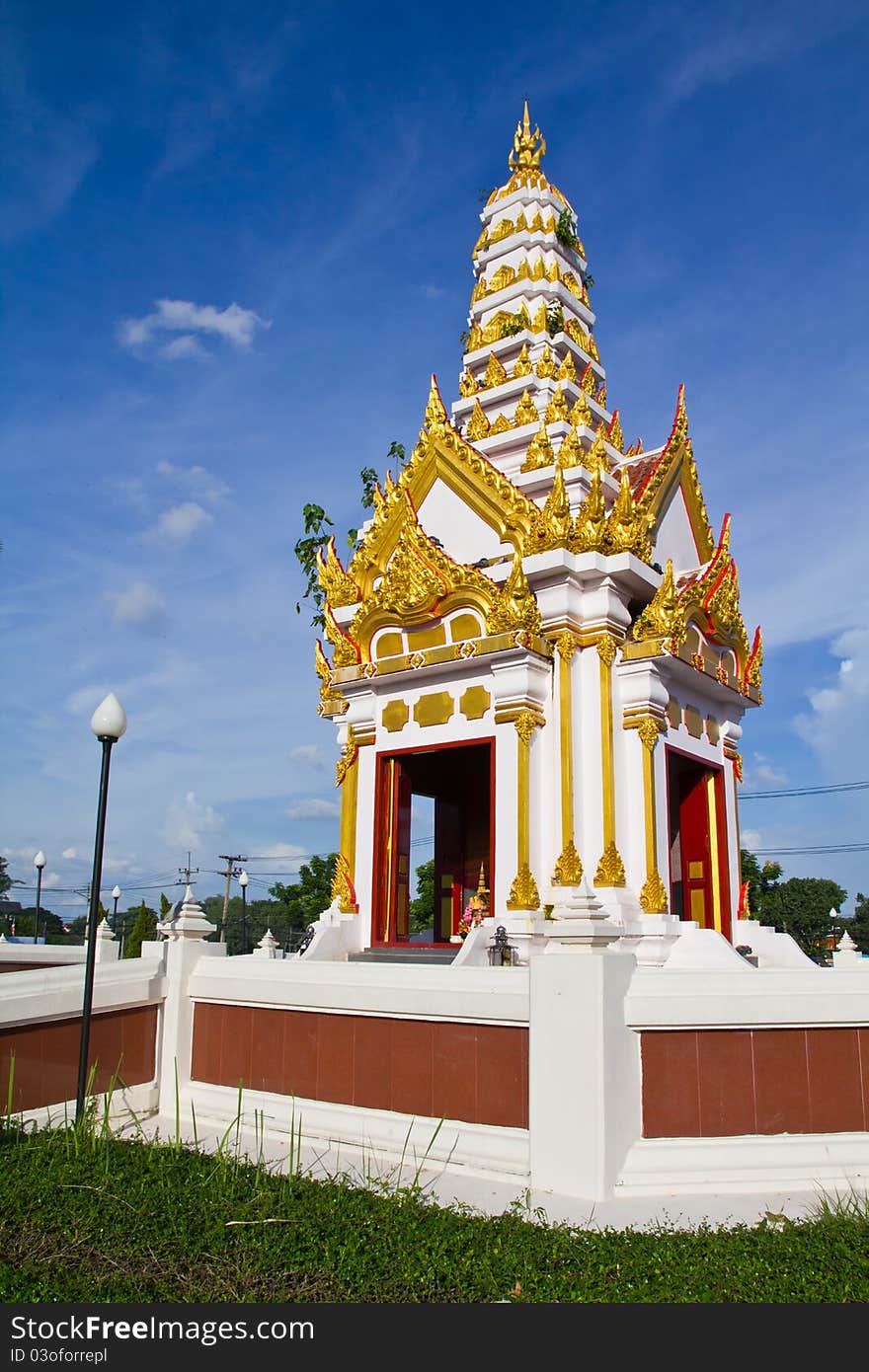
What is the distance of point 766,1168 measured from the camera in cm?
679

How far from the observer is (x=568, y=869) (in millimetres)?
12109

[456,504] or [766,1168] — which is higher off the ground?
[456,504]

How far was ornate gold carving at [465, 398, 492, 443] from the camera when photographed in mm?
16516

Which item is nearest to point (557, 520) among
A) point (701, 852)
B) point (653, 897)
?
point (653, 897)

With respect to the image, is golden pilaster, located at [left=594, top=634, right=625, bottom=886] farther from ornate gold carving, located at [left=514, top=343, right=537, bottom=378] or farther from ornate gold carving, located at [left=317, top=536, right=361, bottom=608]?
ornate gold carving, located at [left=514, top=343, right=537, bottom=378]

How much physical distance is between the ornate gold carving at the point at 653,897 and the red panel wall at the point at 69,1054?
19.9 feet

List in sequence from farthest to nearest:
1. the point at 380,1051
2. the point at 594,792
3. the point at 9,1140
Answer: the point at 594,792 < the point at 380,1051 < the point at 9,1140

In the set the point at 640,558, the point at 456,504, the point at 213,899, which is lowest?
the point at 213,899

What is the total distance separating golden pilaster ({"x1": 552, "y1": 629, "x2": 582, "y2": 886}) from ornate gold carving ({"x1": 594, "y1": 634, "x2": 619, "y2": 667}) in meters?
0.33

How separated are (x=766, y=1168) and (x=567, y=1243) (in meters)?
2.23

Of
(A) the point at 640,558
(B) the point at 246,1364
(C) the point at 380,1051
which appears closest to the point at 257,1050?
(C) the point at 380,1051

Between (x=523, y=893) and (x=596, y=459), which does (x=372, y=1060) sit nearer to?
(x=523, y=893)

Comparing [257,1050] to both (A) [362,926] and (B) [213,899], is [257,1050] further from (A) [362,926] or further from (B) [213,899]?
(B) [213,899]

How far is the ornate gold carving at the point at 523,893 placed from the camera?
39.2 feet
